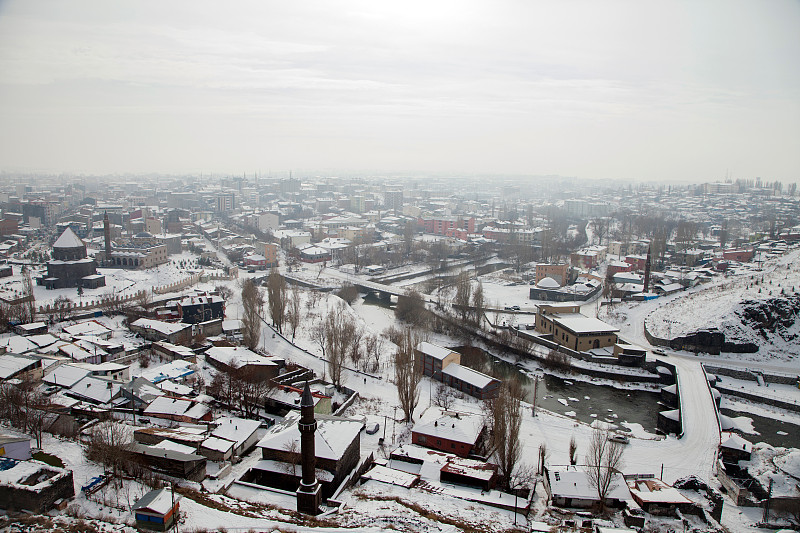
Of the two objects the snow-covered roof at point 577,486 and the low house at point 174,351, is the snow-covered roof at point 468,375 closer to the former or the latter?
the snow-covered roof at point 577,486

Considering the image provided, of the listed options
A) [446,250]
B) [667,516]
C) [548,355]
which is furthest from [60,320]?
[446,250]

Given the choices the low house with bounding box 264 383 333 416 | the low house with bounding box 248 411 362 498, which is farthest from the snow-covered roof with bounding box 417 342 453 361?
the low house with bounding box 248 411 362 498

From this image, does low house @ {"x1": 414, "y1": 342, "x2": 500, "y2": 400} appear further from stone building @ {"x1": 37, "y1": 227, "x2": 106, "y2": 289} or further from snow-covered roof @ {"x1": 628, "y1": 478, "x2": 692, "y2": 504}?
stone building @ {"x1": 37, "y1": 227, "x2": 106, "y2": 289}

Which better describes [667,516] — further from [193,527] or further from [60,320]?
[60,320]

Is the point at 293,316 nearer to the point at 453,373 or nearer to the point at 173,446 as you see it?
the point at 453,373

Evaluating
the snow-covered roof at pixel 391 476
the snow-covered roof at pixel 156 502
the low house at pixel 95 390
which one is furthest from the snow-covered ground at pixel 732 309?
the low house at pixel 95 390

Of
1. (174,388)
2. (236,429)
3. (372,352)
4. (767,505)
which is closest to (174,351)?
(174,388)
